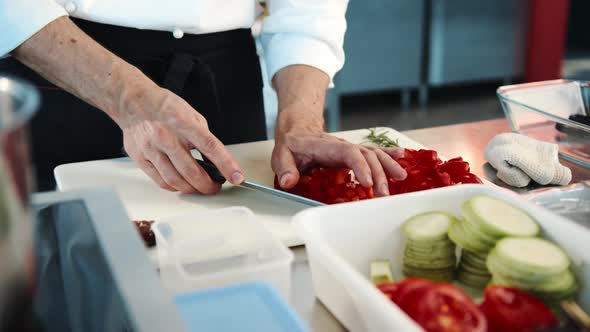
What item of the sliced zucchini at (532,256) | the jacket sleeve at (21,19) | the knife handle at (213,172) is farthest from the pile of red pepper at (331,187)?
the jacket sleeve at (21,19)

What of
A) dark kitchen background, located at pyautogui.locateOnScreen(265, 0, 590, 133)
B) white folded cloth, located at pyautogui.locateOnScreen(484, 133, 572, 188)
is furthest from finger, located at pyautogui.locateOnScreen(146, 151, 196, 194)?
dark kitchen background, located at pyautogui.locateOnScreen(265, 0, 590, 133)

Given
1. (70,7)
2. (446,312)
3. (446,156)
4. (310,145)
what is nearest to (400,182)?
(310,145)

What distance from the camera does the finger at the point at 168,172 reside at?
0.99 m

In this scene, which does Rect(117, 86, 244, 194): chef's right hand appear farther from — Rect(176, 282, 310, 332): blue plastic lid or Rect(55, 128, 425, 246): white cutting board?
Rect(176, 282, 310, 332): blue plastic lid

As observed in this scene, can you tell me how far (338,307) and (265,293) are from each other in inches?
5.2

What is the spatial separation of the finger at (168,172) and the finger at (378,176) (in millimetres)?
263

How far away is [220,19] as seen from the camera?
1.27 m

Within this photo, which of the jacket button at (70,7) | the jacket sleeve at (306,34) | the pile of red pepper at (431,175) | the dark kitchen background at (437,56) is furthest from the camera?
the dark kitchen background at (437,56)

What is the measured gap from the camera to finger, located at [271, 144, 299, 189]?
99 centimetres

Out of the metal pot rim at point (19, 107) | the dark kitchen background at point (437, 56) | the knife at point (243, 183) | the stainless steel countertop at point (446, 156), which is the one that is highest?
the metal pot rim at point (19, 107)

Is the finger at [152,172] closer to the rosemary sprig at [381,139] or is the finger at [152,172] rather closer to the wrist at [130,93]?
the wrist at [130,93]

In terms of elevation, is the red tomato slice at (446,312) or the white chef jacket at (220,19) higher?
the white chef jacket at (220,19)

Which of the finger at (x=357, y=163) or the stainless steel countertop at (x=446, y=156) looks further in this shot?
the finger at (x=357, y=163)

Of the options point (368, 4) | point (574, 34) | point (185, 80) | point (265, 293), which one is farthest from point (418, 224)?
point (574, 34)
